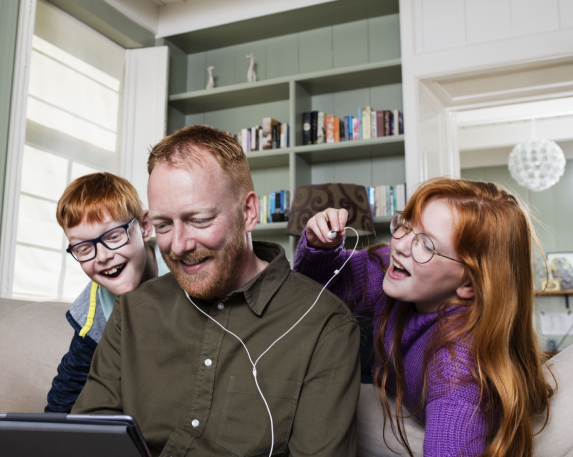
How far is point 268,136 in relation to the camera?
12.5 ft

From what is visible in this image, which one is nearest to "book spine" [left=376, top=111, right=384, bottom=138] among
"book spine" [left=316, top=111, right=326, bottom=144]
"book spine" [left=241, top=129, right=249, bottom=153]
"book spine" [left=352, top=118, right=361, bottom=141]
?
"book spine" [left=352, top=118, right=361, bottom=141]

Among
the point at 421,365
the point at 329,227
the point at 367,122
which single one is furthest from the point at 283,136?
the point at 421,365

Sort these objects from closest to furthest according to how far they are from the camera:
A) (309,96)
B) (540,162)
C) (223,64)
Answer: (309,96)
(223,64)
(540,162)

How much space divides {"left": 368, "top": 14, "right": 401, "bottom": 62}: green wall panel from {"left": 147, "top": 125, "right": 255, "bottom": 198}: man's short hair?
2.83 metres

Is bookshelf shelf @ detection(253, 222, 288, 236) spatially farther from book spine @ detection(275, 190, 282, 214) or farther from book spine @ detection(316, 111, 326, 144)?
book spine @ detection(316, 111, 326, 144)

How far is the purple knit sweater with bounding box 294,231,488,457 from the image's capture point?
1.01 meters

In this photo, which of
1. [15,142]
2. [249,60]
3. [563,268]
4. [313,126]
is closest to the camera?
[15,142]

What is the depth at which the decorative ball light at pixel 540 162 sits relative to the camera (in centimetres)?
455

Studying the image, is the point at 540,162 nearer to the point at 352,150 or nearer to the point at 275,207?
the point at 352,150

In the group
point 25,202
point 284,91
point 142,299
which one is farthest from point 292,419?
point 284,91

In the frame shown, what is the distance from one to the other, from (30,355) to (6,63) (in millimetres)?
1870

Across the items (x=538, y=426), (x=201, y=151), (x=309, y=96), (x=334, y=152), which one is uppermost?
(x=309, y=96)

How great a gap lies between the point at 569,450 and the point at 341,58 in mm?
3290

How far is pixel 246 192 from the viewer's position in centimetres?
128
